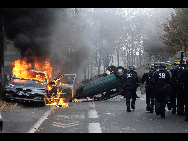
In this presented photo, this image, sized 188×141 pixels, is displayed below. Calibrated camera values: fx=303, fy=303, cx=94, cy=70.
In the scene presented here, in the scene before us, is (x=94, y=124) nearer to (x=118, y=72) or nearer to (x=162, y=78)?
(x=162, y=78)

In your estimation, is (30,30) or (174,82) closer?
(174,82)

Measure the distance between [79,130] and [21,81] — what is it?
22.9ft

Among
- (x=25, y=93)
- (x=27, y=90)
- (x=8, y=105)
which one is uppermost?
(x=27, y=90)

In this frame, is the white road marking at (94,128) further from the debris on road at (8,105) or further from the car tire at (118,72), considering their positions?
the car tire at (118,72)

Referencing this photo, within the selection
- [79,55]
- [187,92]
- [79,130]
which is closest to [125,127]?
[79,130]

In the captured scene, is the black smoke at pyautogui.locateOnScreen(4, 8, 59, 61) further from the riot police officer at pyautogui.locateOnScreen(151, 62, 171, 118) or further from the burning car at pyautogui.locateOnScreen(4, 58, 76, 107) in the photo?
the riot police officer at pyautogui.locateOnScreen(151, 62, 171, 118)

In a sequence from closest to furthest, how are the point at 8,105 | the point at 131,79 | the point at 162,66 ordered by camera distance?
the point at 162,66 → the point at 131,79 → the point at 8,105

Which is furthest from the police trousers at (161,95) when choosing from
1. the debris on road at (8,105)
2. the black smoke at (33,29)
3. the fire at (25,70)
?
the black smoke at (33,29)

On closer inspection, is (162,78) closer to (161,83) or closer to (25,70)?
(161,83)

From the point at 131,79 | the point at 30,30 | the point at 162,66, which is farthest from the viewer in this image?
the point at 30,30

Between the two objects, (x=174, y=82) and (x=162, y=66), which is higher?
(x=162, y=66)

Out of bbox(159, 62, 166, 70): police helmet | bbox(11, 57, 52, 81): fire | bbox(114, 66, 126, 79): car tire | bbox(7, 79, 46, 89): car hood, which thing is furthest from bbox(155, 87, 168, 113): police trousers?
bbox(114, 66, 126, 79): car tire

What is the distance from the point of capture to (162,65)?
10352 millimetres

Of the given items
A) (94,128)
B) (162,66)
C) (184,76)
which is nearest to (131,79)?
(162,66)
